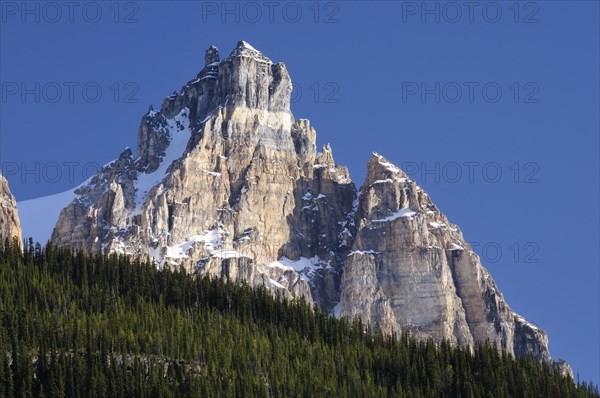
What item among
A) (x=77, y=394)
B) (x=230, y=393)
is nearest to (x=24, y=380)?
(x=77, y=394)

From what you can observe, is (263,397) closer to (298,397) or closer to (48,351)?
(298,397)

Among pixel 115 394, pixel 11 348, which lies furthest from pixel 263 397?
pixel 11 348

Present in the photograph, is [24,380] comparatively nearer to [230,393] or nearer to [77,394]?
[77,394]

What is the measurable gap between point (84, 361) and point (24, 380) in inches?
403

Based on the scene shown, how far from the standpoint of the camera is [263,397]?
19900cm

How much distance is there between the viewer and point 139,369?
655 feet

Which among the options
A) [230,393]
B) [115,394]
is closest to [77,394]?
[115,394]

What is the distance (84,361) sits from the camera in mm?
199000

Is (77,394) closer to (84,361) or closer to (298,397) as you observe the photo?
(84,361)

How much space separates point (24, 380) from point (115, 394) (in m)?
11.0

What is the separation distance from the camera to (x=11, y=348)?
196375mm

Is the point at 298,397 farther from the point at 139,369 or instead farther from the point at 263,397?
the point at 139,369

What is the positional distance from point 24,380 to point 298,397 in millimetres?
33162

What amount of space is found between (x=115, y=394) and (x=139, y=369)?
6230 mm
